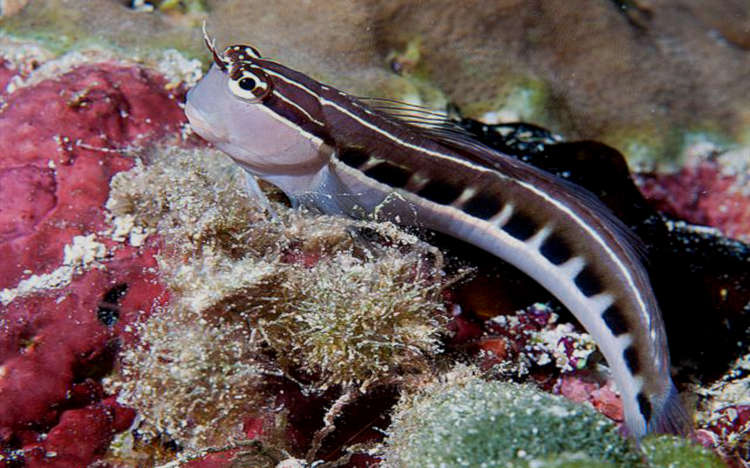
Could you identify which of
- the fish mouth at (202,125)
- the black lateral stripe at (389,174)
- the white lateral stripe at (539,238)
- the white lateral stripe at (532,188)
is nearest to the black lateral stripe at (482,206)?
the white lateral stripe at (532,188)

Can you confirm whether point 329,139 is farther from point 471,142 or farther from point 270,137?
point 471,142

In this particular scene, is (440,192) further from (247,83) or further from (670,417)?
(670,417)

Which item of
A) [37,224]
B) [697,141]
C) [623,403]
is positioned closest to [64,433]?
[37,224]

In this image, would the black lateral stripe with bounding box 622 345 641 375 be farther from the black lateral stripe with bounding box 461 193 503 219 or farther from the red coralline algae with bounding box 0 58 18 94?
the red coralline algae with bounding box 0 58 18 94

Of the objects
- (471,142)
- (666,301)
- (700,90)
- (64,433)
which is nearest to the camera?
(64,433)

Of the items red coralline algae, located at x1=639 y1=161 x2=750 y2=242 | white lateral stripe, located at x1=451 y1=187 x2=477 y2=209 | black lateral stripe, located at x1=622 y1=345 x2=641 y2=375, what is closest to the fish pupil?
white lateral stripe, located at x1=451 y1=187 x2=477 y2=209

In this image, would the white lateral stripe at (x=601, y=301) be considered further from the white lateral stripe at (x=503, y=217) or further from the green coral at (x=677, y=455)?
the green coral at (x=677, y=455)
